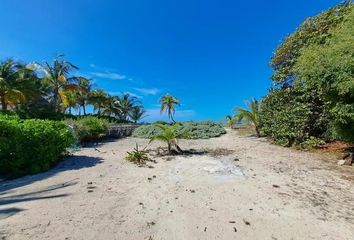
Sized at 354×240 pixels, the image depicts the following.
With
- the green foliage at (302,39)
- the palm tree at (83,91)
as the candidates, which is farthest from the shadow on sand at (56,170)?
the palm tree at (83,91)

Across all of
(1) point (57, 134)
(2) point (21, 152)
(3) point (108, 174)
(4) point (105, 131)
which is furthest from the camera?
(4) point (105, 131)

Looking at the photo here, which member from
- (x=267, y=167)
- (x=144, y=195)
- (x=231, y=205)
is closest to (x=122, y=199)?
(x=144, y=195)

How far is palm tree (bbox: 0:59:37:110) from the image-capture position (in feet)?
79.9

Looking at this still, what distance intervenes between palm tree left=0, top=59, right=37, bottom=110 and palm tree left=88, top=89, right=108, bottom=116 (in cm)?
1125

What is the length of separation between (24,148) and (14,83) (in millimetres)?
20296

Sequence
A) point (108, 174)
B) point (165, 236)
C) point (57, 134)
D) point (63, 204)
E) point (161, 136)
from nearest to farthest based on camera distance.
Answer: point (165, 236), point (63, 204), point (108, 174), point (57, 134), point (161, 136)

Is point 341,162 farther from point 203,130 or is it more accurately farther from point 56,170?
point 203,130

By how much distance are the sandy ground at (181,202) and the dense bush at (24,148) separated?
608 millimetres

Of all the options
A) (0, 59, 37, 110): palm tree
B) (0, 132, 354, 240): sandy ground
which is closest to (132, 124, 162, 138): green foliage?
(0, 132, 354, 240): sandy ground

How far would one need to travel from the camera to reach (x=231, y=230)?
13.5ft

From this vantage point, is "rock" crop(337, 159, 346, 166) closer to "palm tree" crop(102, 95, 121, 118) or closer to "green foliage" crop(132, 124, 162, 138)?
"green foliage" crop(132, 124, 162, 138)

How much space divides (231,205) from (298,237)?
1.33 m

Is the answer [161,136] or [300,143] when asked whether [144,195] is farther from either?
[300,143]

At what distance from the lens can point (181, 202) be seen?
204 inches
